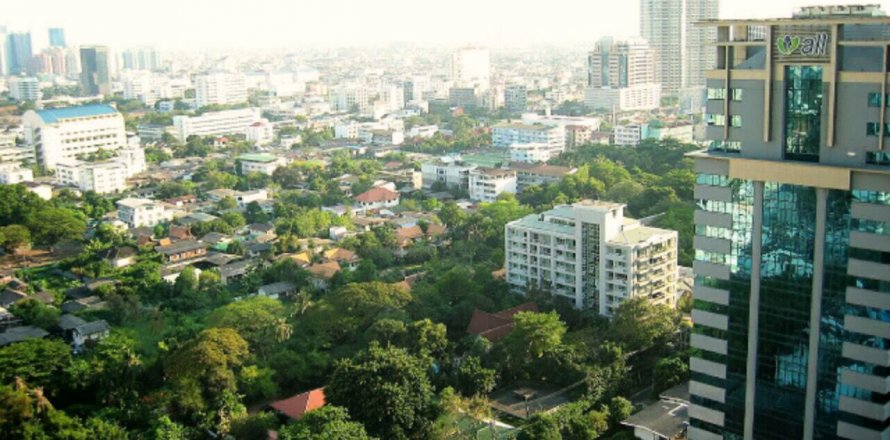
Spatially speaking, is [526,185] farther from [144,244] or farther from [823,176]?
[823,176]

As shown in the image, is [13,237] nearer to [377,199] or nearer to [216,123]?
[377,199]

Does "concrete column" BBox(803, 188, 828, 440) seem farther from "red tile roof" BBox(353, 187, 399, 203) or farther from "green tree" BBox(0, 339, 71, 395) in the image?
"red tile roof" BBox(353, 187, 399, 203)

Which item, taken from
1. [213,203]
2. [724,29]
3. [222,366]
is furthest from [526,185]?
[724,29]

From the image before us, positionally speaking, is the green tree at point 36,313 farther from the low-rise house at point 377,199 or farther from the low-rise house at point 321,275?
the low-rise house at point 377,199

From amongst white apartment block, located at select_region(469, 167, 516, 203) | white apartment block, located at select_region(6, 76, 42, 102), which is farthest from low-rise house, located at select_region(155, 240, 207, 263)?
white apartment block, located at select_region(6, 76, 42, 102)

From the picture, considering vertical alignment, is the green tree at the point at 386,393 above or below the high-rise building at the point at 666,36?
below

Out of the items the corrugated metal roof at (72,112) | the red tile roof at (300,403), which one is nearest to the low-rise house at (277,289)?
the red tile roof at (300,403)
